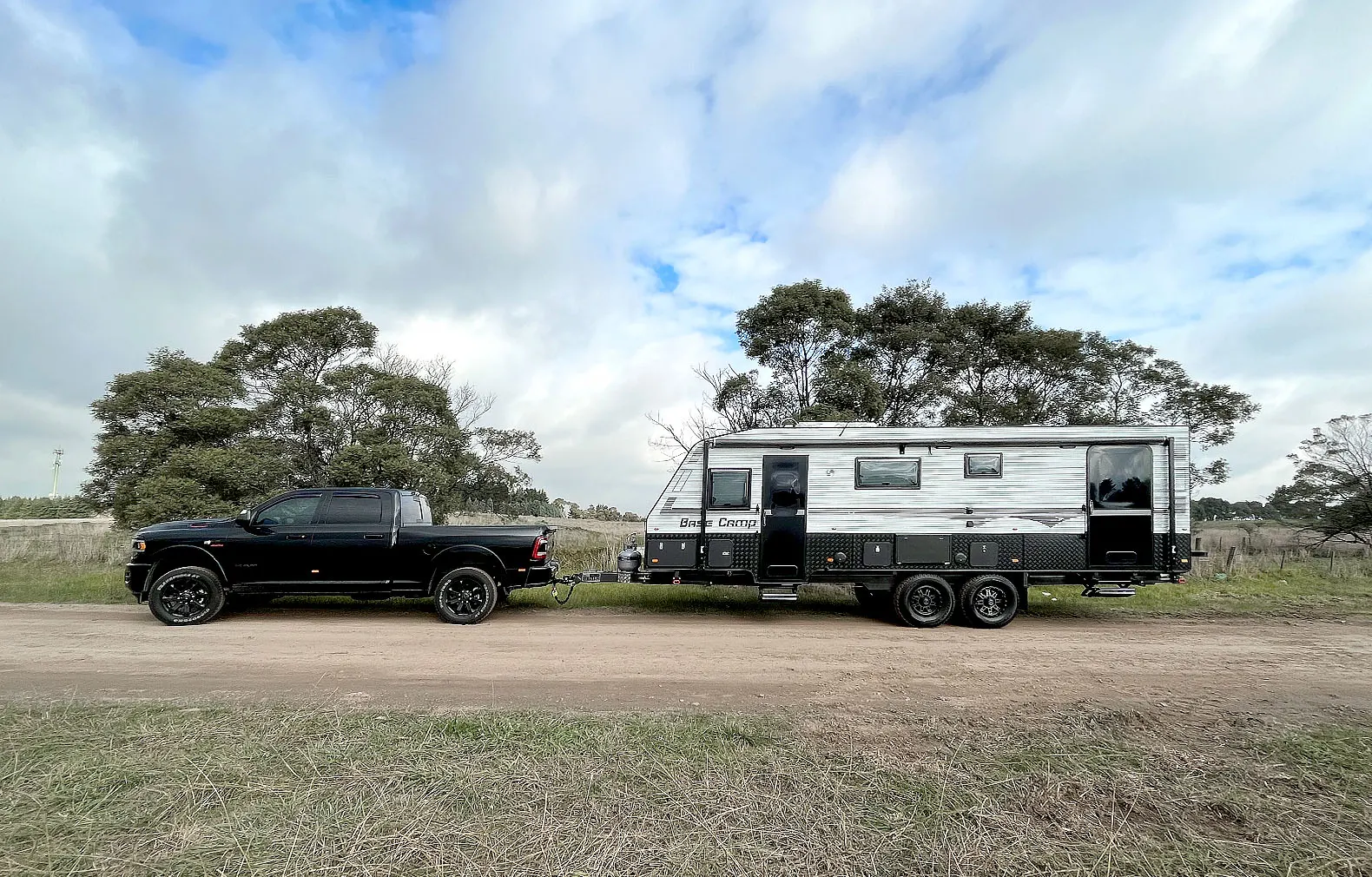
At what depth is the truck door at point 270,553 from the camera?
32.7ft

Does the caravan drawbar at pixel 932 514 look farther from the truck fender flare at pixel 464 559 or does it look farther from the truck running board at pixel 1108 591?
the truck fender flare at pixel 464 559

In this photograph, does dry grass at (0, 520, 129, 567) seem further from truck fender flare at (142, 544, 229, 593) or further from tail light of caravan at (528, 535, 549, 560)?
tail light of caravan at (528, 535, 549, 560)

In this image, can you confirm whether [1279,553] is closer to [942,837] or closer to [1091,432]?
[1091,432]

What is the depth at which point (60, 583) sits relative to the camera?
13.6 metres

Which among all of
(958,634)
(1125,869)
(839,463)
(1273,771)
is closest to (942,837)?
(1125,869)

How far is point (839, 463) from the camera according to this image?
35.5 feet

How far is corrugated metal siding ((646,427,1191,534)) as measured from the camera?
10.5 meters

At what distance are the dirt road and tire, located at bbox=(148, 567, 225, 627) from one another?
0.76 ft

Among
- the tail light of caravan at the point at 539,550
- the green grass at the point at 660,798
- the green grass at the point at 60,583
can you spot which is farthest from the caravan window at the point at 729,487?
the green grass at the point at 60,583

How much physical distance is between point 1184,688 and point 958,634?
11.4 ft

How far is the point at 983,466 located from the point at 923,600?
2314 millimetres

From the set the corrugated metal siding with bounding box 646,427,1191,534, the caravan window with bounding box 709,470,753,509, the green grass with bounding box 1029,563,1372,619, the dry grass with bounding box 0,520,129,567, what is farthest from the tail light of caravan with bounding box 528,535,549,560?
the dry grass with bounding box 0,520,129,567

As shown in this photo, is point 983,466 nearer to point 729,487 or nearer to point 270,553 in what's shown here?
point 729,487

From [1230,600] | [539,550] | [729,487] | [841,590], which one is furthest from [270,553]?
[1230,600]
